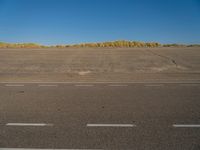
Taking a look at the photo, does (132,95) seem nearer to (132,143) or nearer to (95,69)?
(132,143)

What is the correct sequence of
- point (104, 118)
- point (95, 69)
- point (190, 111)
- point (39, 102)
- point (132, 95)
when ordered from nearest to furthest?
point (104, 118)
point (190, 111)
point (39, 102)
point (132, 95)
point (95, 69)

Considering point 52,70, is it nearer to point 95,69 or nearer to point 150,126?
point 95,69

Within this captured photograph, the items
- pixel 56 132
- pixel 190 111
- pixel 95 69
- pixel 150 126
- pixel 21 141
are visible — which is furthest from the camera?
pixel 95 69

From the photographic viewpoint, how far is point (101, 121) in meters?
6.77

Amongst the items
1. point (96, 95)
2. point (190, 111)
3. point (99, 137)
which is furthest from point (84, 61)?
point (99, 137)

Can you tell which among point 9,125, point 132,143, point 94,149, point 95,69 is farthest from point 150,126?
point 95,69

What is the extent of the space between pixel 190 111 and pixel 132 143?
3.17 m

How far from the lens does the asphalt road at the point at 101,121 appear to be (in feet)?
17.4

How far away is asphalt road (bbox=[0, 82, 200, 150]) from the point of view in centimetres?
529

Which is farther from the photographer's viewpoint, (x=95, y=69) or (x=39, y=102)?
(x=95, y=69)

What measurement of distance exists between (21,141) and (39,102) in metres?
3.90

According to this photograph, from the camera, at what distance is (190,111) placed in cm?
776

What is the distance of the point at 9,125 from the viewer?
6492 millimetres

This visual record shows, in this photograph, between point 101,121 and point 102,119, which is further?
point 102,119
